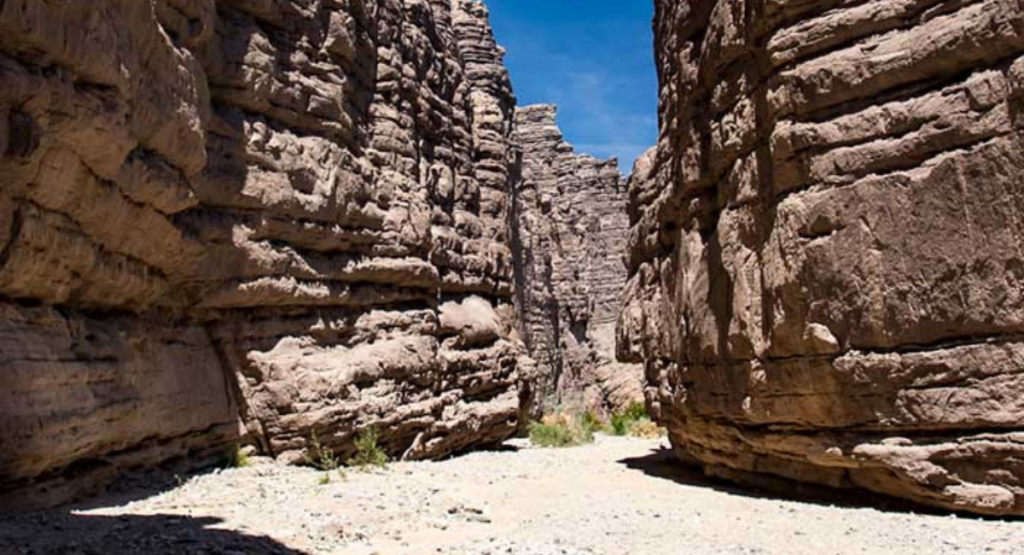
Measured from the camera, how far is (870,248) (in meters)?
7.60

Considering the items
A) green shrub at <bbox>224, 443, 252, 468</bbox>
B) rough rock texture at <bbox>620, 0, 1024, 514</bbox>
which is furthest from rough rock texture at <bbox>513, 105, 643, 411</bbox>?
rough rock texture at <bbox>620, 0, 1024, 514</bbox>

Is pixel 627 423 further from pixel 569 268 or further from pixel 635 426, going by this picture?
pixel 569 268

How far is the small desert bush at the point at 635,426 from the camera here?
66.8 ft

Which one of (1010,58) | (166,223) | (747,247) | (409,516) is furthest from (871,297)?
(166,223)

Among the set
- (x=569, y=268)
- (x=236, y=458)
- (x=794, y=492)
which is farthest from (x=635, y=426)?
(x=569, y=268)

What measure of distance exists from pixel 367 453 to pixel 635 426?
11361 millimetres

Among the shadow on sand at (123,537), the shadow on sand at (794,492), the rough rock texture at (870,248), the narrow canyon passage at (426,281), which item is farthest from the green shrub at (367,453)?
the shadow on sand at (123,537)

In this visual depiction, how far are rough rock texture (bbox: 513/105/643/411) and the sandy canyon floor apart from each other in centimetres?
1698

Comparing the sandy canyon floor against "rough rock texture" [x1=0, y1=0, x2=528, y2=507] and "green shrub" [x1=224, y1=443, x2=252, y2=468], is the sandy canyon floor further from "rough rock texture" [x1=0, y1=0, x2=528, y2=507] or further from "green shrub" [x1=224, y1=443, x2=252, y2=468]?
"rough rock texture" [x1=0, y1=0, x2=528, y2=507]

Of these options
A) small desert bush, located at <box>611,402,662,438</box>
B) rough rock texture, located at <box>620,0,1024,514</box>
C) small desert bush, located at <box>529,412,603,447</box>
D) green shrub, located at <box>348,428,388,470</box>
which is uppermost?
rough rock texture, located at <box>620,0,1024,514</box>

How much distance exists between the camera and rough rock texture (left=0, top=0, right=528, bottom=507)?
699 centimetres

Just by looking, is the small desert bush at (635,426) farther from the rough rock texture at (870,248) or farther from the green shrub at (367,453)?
the rough rock texture at (870,248)

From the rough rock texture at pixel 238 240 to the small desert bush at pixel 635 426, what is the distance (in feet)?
15.0

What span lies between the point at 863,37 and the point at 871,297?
2461mm
